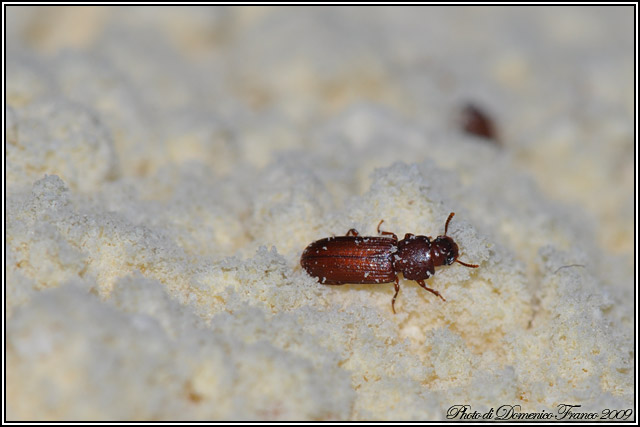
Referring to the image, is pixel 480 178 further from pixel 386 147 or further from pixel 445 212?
pixel 445 212

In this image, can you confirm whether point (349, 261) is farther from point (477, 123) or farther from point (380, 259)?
point (477, 123)

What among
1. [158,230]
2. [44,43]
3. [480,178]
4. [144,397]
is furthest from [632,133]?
[44,43]

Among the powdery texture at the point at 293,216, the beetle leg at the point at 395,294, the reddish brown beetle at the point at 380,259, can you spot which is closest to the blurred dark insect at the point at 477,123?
the powdery texture at the point at 293,216

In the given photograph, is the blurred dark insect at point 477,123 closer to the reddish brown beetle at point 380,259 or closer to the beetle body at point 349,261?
the reddish brown beetle at point 380,259

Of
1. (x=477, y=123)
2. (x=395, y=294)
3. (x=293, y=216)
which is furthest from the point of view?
(x=477, y=123)

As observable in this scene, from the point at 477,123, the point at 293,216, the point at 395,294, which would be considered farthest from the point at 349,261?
the point at 477,123

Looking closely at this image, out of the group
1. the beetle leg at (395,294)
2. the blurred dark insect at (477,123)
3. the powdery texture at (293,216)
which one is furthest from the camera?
the blurred dark insect at (477,123)

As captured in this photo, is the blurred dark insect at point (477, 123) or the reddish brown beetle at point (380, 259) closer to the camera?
the reddish brown beetle at point (380, 259)
